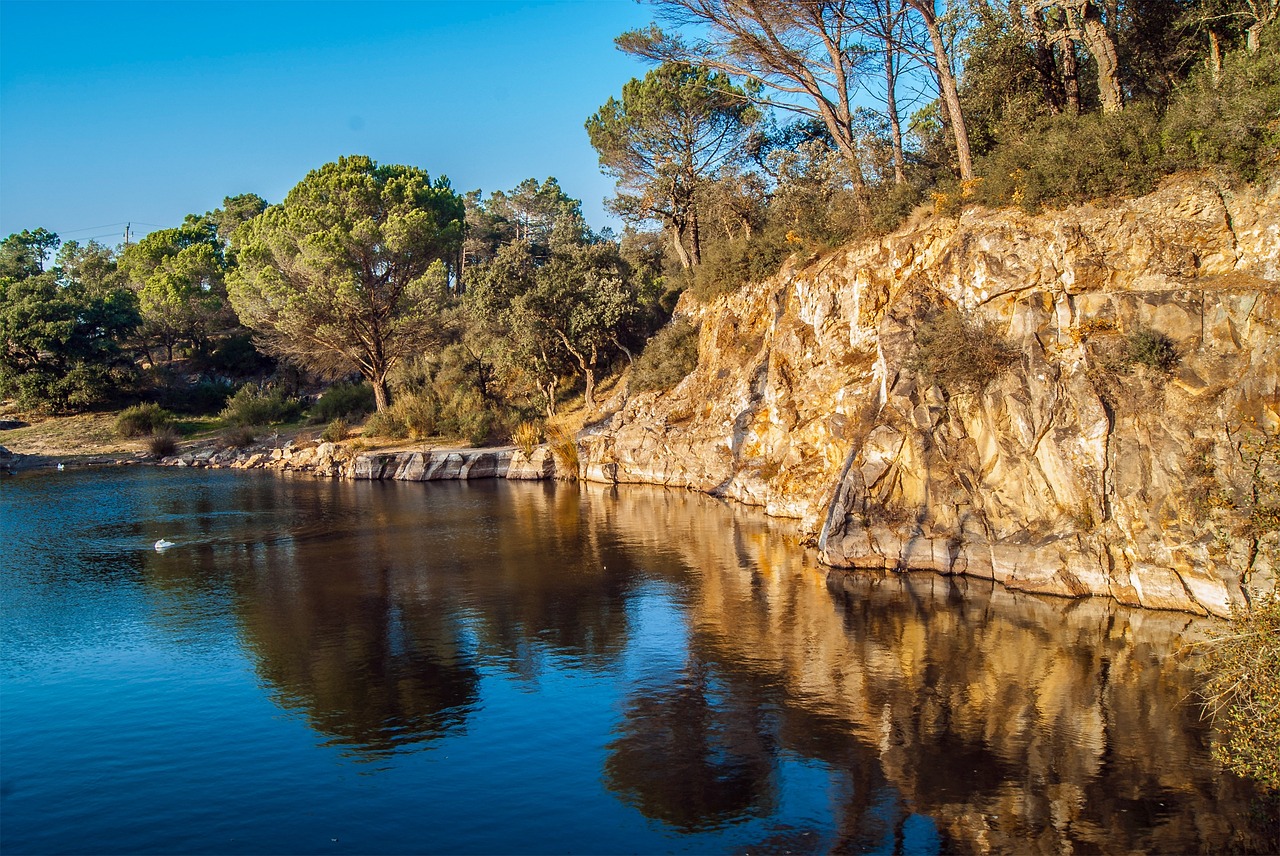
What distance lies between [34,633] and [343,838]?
1364 centimetres

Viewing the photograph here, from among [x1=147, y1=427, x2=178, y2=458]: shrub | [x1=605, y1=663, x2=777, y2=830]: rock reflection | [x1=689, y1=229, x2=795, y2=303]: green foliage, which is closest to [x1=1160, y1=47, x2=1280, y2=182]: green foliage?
[x1=605, y1=663, x2=777, y2=830]: rock reflection

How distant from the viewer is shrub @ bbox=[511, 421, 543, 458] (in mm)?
45125

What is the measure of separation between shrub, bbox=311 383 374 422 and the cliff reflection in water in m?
29.7

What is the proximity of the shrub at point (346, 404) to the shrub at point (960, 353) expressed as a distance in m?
41.3

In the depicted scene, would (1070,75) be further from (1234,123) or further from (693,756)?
(693,756)

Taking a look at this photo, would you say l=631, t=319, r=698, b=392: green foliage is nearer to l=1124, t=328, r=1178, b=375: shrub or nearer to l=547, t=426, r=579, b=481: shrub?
l=547, t=426, r=579, b=481: shrub

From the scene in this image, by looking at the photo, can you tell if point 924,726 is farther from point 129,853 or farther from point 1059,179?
point 1059,179

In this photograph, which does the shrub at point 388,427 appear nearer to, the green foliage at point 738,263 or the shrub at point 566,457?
the shrub at point 566,457

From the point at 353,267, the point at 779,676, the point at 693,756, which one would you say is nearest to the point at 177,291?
the point at 353,267

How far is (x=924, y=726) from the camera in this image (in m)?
14.6

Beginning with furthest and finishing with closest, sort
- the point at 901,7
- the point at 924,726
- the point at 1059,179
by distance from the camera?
the point at 901,7 → the point at 1059,179 → the point at 924,726

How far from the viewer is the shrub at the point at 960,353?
74.3 feet

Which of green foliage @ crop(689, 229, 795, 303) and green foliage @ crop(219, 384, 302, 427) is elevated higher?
green foliage @ crop(689, 229, 795, 303)

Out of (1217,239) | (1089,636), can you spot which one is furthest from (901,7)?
(1089,636)
